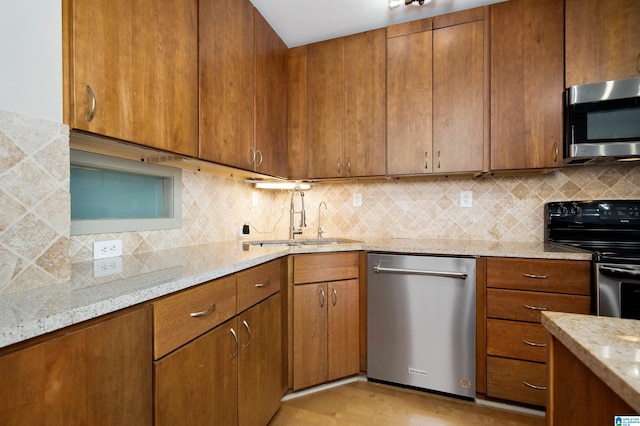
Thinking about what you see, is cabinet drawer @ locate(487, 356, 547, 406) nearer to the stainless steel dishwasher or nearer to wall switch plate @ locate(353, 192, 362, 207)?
the stainless steel dishwasher

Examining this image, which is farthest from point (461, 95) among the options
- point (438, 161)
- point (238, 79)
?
point (238, 79)

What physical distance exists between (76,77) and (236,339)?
1104 millimetres

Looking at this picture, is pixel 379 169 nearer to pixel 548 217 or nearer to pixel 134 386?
pixel 548 217

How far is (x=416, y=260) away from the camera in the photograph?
5.86 feet

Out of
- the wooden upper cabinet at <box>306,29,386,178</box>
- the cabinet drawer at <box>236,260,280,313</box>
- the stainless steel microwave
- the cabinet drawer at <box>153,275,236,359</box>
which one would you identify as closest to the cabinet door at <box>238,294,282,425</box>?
the cabinet drawer at <box>236,260,280,313</box>

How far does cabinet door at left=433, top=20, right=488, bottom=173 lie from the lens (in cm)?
190

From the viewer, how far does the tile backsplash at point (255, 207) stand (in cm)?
83

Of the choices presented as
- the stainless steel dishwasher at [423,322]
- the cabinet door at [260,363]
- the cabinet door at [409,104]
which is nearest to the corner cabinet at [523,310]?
the stainless steel dishwasher at [423,322]

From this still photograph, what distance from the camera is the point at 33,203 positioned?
858mm

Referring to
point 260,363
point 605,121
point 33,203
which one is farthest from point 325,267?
point 605,121

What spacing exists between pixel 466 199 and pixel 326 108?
1305mm

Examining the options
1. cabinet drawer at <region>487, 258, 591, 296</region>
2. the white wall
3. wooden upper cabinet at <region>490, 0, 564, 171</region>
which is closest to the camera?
the white wall

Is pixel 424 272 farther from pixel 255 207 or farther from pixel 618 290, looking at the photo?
pixel 255 207

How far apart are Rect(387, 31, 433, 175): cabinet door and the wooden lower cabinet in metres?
0.95
